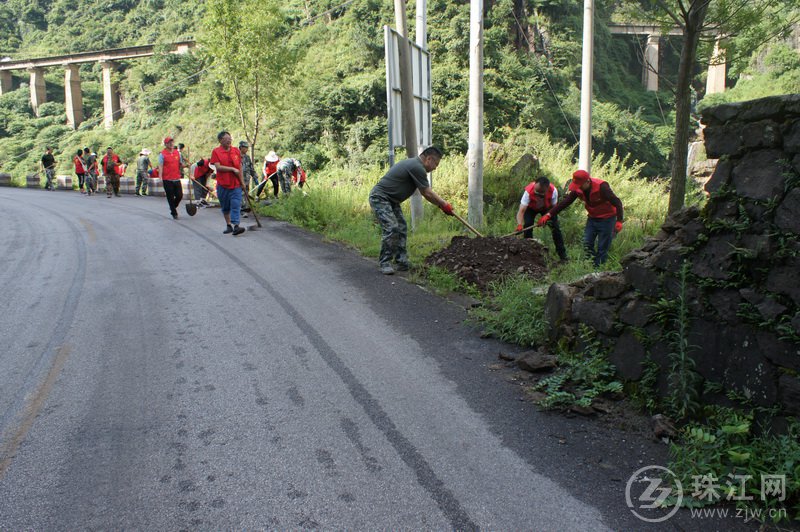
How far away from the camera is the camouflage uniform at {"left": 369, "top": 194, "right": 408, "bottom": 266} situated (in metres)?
9.23

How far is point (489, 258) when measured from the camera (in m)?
8.76

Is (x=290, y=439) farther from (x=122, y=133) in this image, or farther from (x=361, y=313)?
(x=122, y=133)

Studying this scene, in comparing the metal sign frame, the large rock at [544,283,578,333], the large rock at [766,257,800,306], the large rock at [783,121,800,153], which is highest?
the metal sign frame

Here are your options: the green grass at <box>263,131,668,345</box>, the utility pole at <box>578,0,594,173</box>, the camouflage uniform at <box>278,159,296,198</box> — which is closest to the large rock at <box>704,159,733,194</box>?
the green grass at <box>263,131,668,345</box>

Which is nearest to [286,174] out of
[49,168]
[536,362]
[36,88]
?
[536,362]

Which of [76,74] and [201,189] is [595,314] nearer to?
[201,189]

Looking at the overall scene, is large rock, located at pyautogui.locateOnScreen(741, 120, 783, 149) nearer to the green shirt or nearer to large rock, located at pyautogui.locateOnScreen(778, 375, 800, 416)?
large rock, located at pyautogui.locateOnScreen(778, 375, 800, 416)

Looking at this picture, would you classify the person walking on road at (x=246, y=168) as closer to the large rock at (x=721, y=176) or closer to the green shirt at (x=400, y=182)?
the green shirt at (x=400, y=182)

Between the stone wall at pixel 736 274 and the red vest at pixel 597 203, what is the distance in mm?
4108

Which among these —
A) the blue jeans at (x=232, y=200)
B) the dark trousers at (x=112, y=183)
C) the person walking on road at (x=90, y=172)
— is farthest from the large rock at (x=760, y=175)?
the person walking on road at (x=90, y=172)

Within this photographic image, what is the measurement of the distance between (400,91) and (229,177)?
12.1 ft

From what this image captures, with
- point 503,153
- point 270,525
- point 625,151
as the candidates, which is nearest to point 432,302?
point 270,525

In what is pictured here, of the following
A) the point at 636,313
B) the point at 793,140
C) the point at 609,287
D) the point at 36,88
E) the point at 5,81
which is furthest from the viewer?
the point at 5,81

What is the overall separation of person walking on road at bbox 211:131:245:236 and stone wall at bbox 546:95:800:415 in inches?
344
